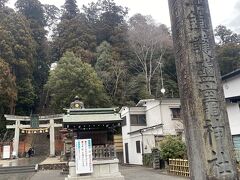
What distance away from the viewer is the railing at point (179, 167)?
1437 centimetres

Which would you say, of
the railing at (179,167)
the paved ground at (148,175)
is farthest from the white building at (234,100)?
the paved ground at (148,175)

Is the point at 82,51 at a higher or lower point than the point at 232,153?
higher

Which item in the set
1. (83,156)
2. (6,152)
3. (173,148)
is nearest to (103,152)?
(83,156)

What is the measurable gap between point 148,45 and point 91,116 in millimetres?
27572

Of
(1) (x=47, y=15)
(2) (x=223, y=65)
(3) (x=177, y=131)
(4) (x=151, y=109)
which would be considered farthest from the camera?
(1) (x=47, y=15)

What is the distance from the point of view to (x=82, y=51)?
144 ft

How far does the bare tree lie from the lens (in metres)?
41.6

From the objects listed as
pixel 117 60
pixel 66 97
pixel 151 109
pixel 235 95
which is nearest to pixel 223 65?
pixel 117 60

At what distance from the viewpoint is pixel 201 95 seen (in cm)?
346

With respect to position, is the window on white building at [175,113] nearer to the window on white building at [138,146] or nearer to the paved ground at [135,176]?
the window on white building at [138,146]

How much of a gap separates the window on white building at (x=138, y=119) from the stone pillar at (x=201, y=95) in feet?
78.2

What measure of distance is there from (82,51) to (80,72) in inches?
362

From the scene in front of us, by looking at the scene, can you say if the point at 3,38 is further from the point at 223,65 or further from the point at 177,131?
the point at 223,65

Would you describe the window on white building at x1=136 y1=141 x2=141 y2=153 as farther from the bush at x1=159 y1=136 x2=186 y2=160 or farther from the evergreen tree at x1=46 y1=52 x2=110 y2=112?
the evergreen tree at x1=46 y1=52 x2=110 y2=112
